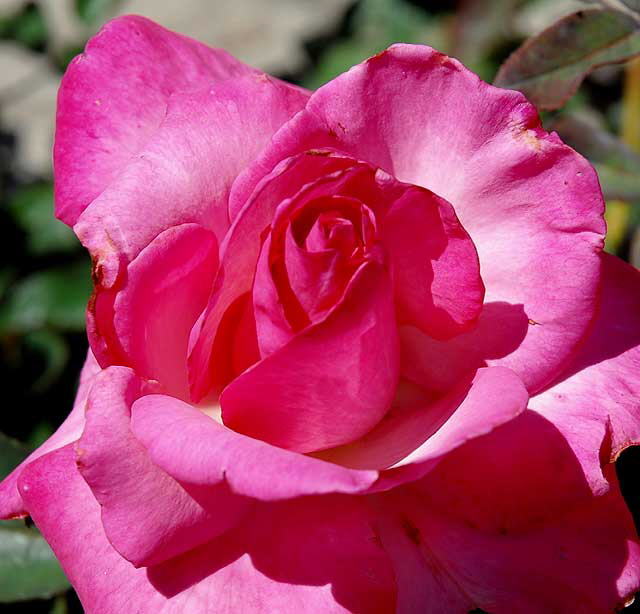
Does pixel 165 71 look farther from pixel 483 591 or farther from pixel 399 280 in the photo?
pixel 483 591

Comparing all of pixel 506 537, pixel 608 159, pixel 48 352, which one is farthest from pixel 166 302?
pixel 48 352

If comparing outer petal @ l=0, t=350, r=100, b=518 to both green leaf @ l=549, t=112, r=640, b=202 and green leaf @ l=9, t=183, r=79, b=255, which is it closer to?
green leaf @ l=549, t=112, r=640, b=202

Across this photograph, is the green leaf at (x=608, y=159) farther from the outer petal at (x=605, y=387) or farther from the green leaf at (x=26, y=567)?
the green leaf at (x=26, y=567)

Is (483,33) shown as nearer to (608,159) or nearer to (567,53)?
(608,159)

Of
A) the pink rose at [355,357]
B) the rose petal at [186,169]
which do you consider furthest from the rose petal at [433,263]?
the rose petal at [186,169]

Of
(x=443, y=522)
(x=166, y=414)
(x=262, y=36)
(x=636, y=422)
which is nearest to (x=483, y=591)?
(x=443, y=522)
